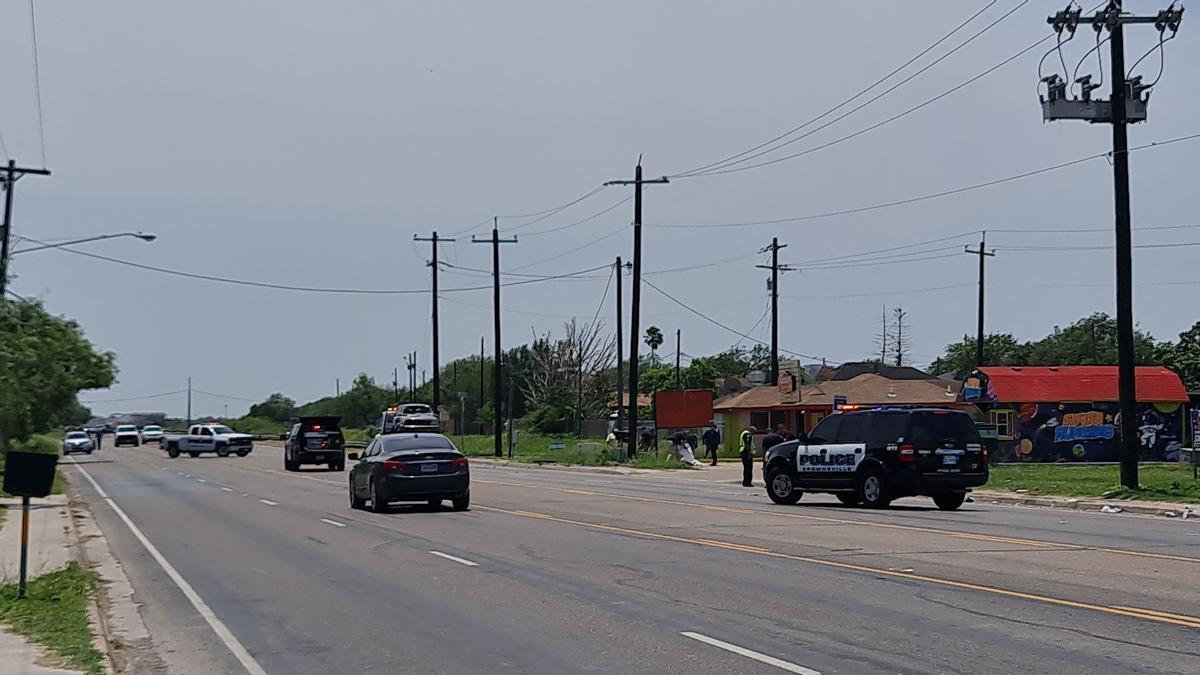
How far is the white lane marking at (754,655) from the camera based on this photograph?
9475 mm

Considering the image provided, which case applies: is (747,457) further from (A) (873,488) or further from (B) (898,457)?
(B) (898,457)

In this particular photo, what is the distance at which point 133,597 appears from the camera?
15.0 metres

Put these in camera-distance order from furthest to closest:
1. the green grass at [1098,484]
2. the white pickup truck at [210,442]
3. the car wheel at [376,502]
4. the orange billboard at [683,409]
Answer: the white pickup truck at [210,442], the orange billboard at [683,409], the green grass at [1098,484], the car wheel at [376,502]

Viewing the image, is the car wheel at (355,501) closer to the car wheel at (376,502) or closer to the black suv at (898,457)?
the car wheel at (376,502)

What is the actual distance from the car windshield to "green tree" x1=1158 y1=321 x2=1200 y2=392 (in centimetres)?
6716

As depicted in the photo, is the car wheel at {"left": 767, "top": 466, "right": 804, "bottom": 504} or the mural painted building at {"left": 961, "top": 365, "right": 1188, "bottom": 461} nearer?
the car wheel at {"left": 767, "top": 466, "right": 804, "bottom": 504}

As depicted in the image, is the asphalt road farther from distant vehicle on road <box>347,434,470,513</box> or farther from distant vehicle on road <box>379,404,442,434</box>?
distant vehicle on road <box>379,404,442,434</box>

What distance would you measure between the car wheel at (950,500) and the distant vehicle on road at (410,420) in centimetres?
2707

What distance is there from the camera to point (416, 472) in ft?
85.6

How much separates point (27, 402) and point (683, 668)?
36964 millimetres

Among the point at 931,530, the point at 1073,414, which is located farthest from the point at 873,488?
the point at 1073,414

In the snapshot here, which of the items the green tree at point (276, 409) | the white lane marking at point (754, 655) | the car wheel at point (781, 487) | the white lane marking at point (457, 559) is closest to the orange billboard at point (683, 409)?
the car wheel at point (781, 487)

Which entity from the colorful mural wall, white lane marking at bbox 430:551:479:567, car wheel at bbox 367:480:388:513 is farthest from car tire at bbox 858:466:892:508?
the colorful mural wall

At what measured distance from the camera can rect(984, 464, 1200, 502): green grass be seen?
28.0 metres
